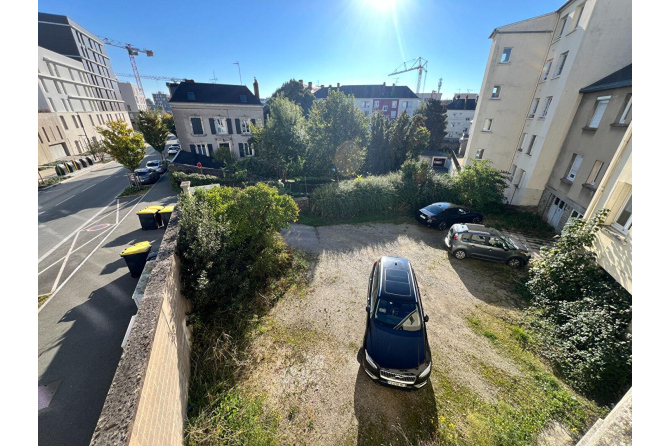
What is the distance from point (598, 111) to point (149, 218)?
77.8 ft

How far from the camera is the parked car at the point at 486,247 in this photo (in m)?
10.4

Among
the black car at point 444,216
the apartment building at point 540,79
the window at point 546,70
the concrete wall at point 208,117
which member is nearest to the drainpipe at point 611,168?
the black car at point 444,216

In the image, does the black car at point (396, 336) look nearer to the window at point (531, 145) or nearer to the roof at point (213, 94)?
the window at point (531, 145)

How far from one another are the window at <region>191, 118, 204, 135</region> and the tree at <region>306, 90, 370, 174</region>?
48.3 feet

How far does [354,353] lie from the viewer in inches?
261

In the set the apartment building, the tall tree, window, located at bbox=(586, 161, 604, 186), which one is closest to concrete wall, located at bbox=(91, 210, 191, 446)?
window, located at bbox=(586, 161, 604, 186)

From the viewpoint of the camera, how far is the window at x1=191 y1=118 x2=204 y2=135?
26.8 m

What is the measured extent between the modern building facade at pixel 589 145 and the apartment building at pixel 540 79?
0.68 metres

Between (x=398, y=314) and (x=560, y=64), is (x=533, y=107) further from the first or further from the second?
(x=398, y=314)

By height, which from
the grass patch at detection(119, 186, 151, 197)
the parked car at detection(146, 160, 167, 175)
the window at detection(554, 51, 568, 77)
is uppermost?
the window at detection(554, 51, 568, 77)

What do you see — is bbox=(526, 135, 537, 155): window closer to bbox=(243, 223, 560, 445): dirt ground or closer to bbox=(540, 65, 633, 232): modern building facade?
bbox=(540, 65, 633, 232): modern building facade

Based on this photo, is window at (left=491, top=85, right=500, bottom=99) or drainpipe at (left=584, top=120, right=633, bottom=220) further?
window at (left=491, top=85, right=500, bottom=99)

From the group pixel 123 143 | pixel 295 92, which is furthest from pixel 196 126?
pixel 295 92
